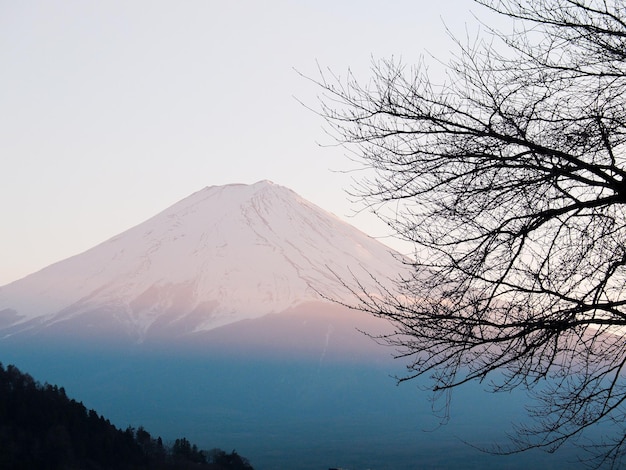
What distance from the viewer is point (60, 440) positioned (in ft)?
161

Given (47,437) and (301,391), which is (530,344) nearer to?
(47,437)

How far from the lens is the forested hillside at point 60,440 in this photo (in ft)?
156

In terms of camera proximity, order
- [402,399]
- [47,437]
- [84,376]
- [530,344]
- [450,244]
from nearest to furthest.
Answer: [530,344]
[450,244]
[47,437]
[402,399]
[84,376]

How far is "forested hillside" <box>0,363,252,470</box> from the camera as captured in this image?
156 feet

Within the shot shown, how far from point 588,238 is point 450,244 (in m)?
0.78

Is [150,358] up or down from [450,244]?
up

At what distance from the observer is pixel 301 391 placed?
187 metres

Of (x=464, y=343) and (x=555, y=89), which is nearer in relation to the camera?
(x=464, y=343)

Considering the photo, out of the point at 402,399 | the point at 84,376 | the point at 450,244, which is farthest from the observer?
the point at 84,376

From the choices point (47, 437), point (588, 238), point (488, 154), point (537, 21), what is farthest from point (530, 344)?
point (47, 437)

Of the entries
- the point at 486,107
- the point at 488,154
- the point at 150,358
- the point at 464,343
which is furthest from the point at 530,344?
the point at 150,358

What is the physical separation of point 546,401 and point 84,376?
648ft

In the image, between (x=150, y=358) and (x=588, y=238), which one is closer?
(x=588, y=238)

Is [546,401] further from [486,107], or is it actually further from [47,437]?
[47,437]
